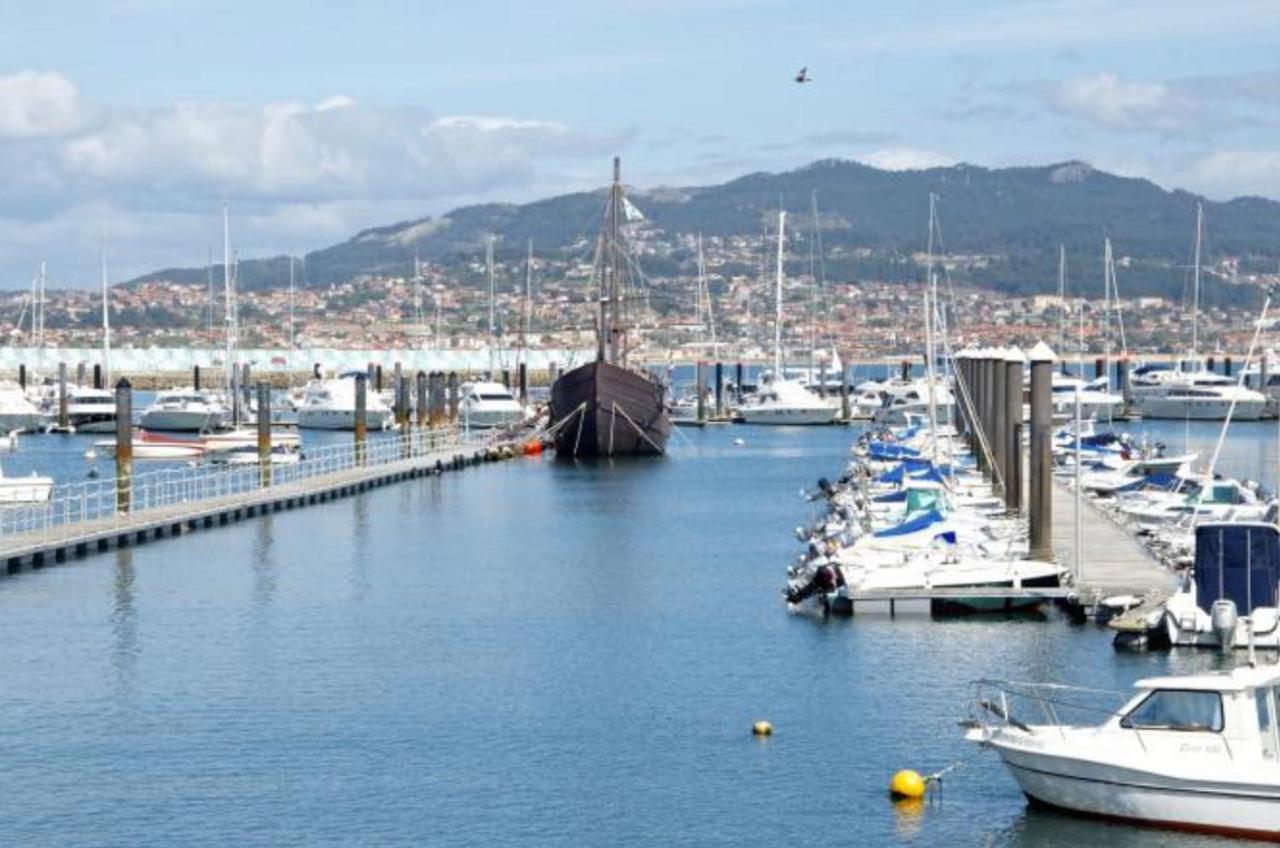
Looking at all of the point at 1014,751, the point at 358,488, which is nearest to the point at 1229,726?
the point at 1014,751

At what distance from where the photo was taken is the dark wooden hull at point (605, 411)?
110m

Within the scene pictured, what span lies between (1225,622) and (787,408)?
104687 mm

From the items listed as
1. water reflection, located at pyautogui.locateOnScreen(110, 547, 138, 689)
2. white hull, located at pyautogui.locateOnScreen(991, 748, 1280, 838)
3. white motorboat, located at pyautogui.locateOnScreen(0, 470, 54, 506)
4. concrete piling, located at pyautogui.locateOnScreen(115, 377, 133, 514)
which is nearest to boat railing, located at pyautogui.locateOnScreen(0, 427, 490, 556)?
concrete piling, located at pyautogui.locateOnScreen(115, 377, 133, 514)

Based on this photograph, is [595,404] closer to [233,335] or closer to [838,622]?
[233,335]

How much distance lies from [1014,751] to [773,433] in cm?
10887

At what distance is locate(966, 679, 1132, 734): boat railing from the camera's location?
3406 centimetres

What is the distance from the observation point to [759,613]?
54750 millimetres

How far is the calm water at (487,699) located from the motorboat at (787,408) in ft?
257

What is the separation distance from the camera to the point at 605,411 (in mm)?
111500

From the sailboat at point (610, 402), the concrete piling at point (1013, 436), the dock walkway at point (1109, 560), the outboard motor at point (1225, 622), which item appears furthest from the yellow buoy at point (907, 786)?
the sailboat at point (610, 402)

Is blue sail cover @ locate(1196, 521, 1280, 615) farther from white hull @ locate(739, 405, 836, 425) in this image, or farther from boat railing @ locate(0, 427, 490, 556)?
white hull @ locate(739, 405, 836, 425)

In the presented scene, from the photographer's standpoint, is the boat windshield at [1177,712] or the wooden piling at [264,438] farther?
the wooden piling at [264,438]

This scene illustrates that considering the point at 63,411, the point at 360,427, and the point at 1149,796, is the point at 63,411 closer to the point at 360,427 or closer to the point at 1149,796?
the point at 360,427

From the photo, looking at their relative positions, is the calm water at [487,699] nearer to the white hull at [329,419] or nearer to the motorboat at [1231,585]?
the motorboat at [1231,585]
